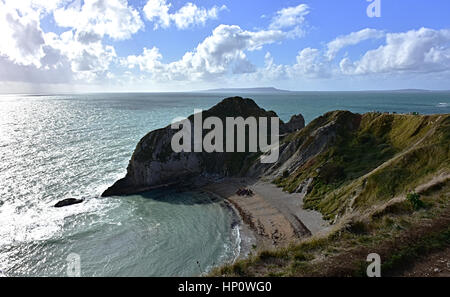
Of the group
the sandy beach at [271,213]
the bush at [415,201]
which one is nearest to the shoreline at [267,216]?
the sandy beach at [271,213]

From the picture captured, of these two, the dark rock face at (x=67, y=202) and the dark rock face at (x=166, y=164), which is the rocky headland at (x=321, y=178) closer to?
the dark rock face at (x=166, y=164)

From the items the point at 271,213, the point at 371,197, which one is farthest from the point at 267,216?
the point at 371,197

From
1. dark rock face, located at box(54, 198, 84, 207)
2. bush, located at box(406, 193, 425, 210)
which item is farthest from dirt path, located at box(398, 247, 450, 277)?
dark rock face, located at box(54, 198, 84, 207)

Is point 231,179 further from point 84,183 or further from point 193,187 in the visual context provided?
point 84,183

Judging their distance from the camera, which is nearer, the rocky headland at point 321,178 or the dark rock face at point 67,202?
the rocky headland at point 321,178

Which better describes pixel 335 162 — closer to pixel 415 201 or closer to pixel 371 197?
pixel 371 197

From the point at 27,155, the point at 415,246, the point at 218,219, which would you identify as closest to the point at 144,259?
the point at 218,219
